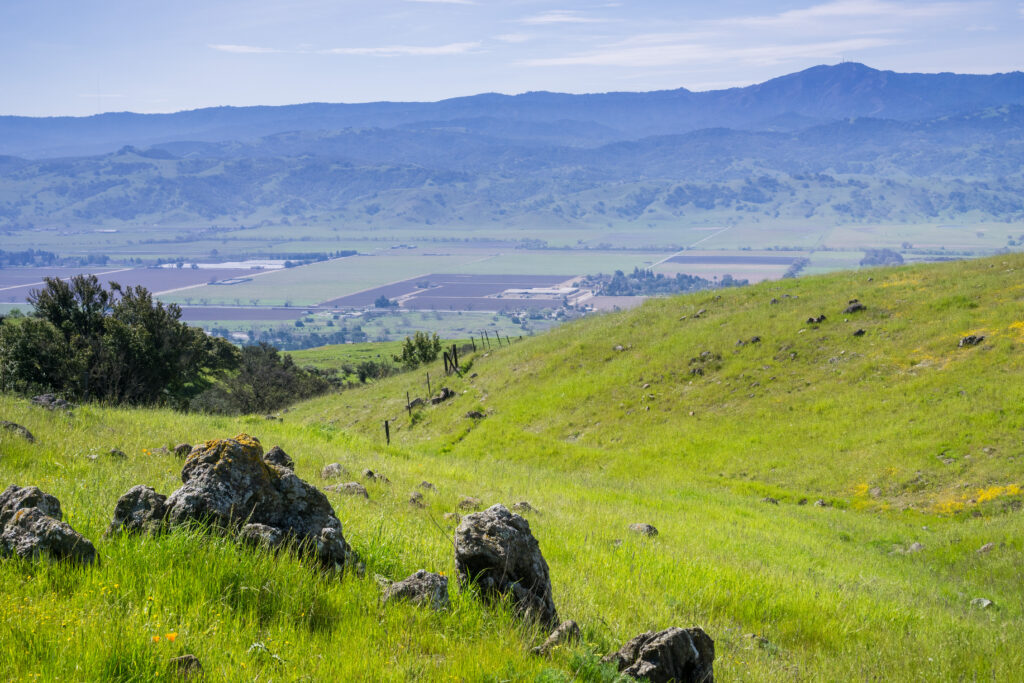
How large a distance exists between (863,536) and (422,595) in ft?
54.4

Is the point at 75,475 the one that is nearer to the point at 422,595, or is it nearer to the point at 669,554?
the point at 422,595

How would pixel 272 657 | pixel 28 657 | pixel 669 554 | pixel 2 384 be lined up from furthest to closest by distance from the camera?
pixel 2 384 → pixel 669 554 → pixel 272 657 → pixel 28 657

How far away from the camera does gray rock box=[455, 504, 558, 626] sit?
235 inches

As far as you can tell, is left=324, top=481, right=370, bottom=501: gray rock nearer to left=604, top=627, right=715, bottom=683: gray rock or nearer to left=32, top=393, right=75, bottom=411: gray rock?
left=604, top=627, right=715, bottom=683: gray rock

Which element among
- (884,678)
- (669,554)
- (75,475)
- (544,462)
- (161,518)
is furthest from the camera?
(544,462)

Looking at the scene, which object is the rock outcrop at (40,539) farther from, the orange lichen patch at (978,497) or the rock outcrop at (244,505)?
the orange lichen patch at (978,497)

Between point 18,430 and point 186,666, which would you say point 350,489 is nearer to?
point 18,430

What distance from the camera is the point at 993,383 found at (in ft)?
80.9

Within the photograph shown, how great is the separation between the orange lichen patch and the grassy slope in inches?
2.8

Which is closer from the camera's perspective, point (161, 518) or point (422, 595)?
point (422, 595)

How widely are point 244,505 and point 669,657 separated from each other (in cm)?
403

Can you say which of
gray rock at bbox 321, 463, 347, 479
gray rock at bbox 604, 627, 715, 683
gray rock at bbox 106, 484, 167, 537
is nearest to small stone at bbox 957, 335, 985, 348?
gray rock at bbox 321, 463, 347, 479

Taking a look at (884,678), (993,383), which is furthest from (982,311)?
(884,678)

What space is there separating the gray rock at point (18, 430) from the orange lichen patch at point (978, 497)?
22.5 metres
